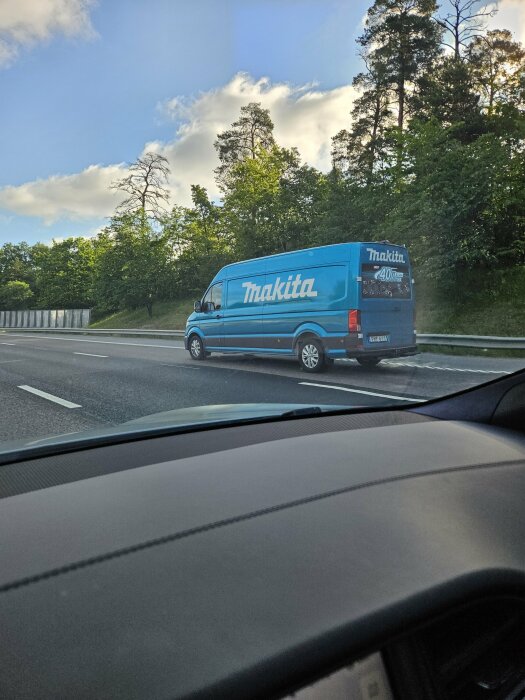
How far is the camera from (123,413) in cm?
395

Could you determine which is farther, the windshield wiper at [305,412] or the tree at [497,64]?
the tree at [497,64]

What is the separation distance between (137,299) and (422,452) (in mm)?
5043

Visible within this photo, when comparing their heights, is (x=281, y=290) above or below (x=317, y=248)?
below

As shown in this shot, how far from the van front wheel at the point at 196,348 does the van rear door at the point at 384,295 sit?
105 inches

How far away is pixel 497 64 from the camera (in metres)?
6.30

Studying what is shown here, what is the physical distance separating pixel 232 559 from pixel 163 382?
4371 mm

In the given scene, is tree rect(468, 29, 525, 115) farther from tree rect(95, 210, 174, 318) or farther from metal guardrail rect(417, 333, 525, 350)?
tree rect(95, 210, 174, 318)

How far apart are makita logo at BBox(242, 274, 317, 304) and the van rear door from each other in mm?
938

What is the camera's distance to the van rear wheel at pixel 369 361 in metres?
6.66

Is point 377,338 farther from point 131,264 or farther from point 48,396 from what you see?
point 48,396

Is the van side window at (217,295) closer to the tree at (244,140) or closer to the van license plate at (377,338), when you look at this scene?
the tree at (244,140)

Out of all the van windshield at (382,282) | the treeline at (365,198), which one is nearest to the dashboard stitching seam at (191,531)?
the treeline at (365,198)

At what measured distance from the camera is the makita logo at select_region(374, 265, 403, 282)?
6831mm

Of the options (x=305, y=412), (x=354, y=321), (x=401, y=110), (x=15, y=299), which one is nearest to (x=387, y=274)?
(x=354, y=321)
